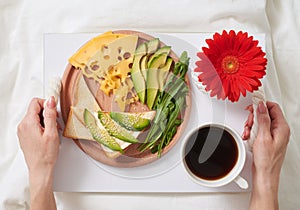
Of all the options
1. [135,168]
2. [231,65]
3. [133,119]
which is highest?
[231,65]

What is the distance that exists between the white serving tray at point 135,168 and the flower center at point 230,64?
0.09 m

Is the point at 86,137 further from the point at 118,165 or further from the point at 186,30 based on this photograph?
the point at 186,30

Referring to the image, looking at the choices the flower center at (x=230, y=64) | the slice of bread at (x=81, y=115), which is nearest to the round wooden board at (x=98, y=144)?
the slice of bread at (x=81, y=115)

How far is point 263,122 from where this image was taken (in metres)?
0.99

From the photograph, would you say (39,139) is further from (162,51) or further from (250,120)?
(250,120)

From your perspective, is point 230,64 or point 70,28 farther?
point 70,28

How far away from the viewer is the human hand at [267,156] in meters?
0.98

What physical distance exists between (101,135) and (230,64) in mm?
296

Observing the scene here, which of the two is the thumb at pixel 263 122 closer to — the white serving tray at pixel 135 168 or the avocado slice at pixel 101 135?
the white serving tray at pixel 135 168

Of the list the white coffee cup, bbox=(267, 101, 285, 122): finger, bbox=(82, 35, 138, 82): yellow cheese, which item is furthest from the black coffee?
bbox=(82, 35, 138, 82): yellow cheese

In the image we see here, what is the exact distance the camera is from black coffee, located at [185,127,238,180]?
99 centimetres

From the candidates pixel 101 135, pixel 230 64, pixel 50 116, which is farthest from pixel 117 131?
pixel 230 64

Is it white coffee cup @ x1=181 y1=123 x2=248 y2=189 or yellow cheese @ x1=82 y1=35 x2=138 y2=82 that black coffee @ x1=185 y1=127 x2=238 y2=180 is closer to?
white coffee cup @ x1=181 y1=123 x2=248 y2=189

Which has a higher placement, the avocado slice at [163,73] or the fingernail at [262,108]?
the avocado slice at [163,73]
